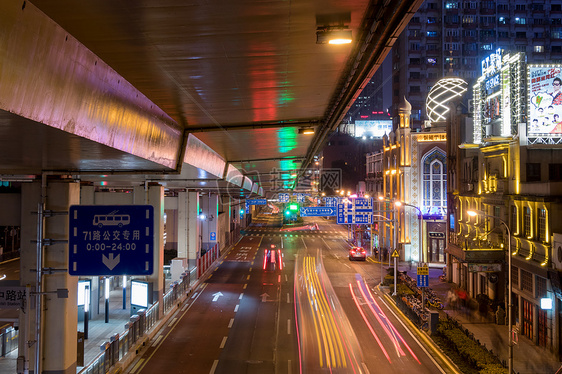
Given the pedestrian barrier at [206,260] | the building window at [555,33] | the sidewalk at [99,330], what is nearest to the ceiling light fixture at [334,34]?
the sidewalk at [99,330]

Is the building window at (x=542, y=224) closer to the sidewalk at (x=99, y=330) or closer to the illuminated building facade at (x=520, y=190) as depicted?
the illuminated building facade at (x=520, y=190)

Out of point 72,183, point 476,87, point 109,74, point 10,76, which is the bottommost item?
point 72,183

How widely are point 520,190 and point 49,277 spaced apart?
25214 millimetres

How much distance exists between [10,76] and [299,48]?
423 cm

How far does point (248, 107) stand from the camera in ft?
40.9

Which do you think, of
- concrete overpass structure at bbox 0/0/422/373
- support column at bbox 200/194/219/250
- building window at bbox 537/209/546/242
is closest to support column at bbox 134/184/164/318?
concrete overpass structure at bbox 0/0/422/373

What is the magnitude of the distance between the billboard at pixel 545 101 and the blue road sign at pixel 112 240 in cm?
2515

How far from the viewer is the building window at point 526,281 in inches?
1000

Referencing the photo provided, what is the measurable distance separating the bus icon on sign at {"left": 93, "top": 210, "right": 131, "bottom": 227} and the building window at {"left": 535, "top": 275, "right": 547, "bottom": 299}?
2248cm

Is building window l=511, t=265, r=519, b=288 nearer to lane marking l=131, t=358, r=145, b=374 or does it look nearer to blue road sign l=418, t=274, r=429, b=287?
blue road sign l=418, t=274, r=429, b=287

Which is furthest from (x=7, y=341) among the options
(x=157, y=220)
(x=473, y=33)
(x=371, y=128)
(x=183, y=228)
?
(x=371, y=128)

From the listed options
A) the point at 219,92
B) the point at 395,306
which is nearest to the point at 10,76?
the point at 219,92

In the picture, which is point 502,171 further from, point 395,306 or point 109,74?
point 109,74

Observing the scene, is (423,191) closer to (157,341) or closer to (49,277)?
(157,341)
